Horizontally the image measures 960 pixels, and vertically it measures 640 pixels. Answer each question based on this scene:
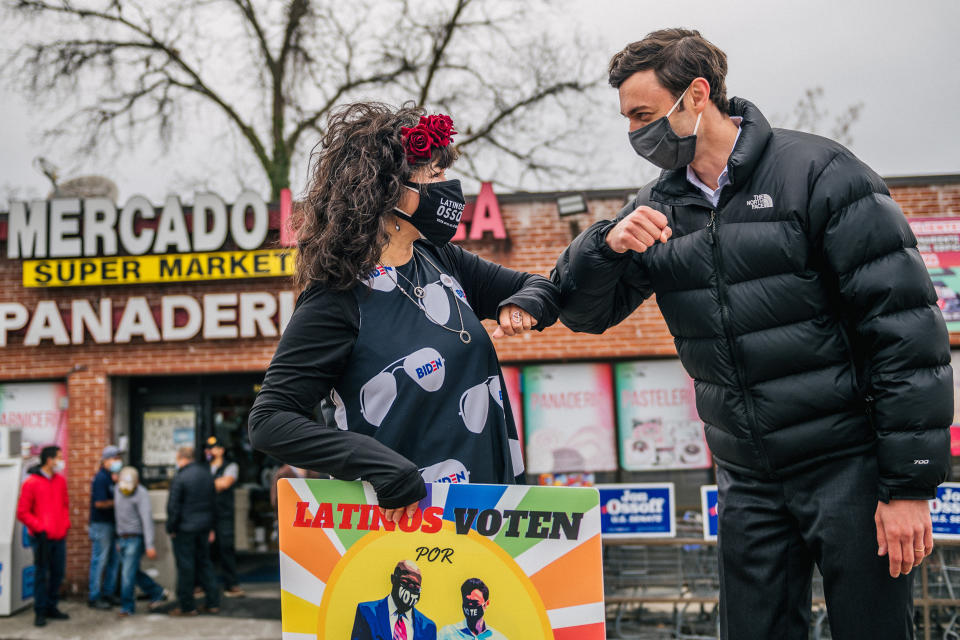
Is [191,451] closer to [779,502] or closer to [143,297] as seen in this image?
[143,297]

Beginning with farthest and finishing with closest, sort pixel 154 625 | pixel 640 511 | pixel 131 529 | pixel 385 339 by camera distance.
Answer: pixel 131 529 → pixel 154 625 → pixel 640 511 → pixel 385 339

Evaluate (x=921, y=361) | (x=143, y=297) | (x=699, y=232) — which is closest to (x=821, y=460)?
(x=921, y=361)

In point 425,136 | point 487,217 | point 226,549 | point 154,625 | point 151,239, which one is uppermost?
point 487,217

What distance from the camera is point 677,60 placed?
2.09 meters

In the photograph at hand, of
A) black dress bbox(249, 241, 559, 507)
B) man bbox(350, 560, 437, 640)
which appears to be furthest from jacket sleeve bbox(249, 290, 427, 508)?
man bbox(350, 560, 437, 640)

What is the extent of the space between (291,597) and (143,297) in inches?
349

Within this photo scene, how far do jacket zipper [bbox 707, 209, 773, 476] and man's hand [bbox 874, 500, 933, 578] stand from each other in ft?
0.98

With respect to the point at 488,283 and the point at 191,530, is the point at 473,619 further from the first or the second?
the point at 191,530

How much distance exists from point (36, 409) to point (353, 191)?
10022mm

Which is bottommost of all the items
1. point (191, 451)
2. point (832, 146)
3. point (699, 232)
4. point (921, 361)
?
point (191, 451)

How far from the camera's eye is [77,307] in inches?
377

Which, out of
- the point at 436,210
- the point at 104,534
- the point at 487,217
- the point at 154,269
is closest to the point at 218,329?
the point at 154,269

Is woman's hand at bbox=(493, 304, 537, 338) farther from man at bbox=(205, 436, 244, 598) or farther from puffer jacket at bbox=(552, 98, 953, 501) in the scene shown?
man at bbox=(205, 436, 244, 598)

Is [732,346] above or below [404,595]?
above
